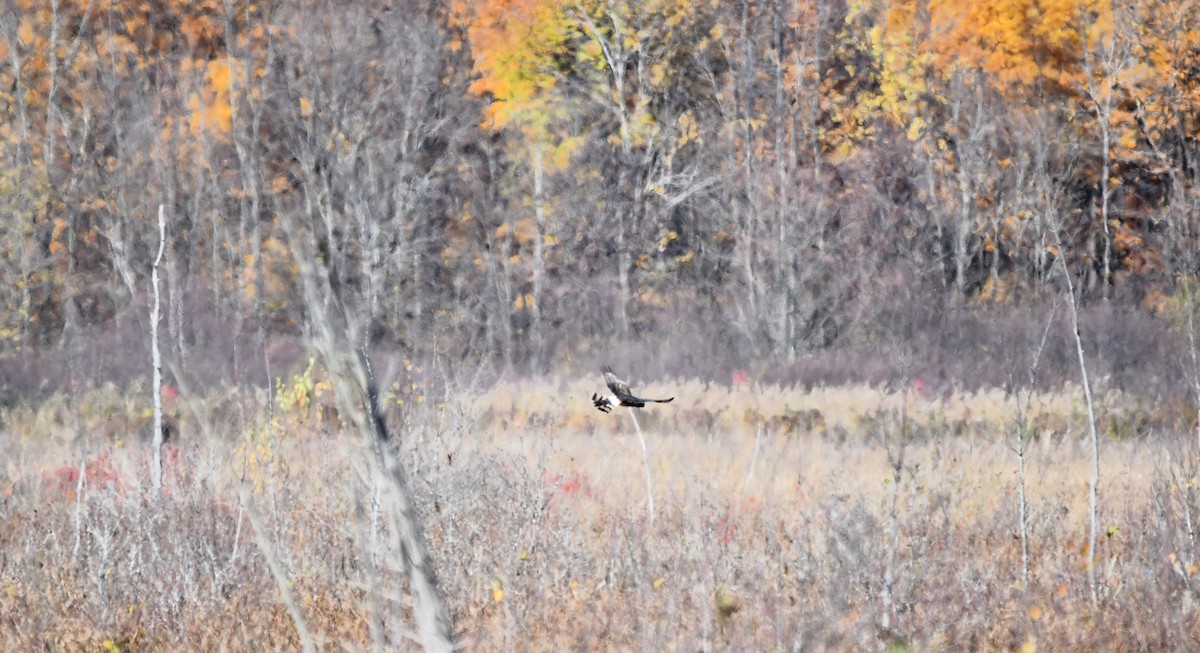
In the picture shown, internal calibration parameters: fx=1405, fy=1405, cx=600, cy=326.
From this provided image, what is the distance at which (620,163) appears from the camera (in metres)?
24.5

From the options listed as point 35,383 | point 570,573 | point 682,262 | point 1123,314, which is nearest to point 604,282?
point 682,262

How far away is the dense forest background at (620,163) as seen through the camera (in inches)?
883

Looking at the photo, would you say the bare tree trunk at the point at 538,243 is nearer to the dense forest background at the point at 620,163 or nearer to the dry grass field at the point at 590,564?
the dense forest background at the point at 620,163


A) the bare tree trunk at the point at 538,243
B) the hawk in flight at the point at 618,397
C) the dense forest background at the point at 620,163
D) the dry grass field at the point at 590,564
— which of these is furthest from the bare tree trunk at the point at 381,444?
the bare tree trunk at the point at 538,243

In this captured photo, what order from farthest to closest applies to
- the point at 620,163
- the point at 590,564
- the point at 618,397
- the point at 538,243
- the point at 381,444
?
the point at 620,163, the point at 538,243, the point at 590,564, the point at 618,397, the point at 381,444

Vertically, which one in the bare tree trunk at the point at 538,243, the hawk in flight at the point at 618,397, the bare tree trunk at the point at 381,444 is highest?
the bare tree trunk at the point at 381,444

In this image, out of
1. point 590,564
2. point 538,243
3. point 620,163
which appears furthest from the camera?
point 620,163

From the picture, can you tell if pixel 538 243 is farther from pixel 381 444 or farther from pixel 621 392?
pixel 381 444

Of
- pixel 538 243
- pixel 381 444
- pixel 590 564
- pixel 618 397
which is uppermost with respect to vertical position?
pixel 381 444

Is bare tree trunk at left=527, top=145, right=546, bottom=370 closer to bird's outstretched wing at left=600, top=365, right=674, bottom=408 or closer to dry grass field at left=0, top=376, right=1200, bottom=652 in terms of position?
dry grass field at left=0, top=376, right=1200, bottom=652

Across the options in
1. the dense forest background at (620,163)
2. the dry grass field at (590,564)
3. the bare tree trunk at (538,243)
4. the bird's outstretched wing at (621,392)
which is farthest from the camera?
the bare tree trunk at (538,243)

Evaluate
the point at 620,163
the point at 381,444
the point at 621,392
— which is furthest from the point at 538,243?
the point at 381,444

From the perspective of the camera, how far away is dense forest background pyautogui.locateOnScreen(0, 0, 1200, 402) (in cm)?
2242

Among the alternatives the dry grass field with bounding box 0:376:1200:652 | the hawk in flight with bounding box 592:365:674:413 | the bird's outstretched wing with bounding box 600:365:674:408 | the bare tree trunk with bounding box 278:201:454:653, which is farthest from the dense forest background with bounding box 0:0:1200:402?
the bare tree trunk with bounding box 278:201:454:653
